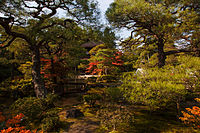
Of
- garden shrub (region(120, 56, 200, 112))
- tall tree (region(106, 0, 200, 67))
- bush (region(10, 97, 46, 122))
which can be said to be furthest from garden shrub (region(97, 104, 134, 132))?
tall tree (region(106, 0, 200, 67))

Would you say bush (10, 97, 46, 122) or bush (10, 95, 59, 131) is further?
bush (10, 97, 46, 122)

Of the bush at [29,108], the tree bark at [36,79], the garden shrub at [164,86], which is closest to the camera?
the garden shrub at [164,86]

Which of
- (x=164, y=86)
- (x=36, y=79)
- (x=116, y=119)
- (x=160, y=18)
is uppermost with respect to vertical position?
(x=160, y=18)

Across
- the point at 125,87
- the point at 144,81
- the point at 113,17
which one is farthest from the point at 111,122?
the point at 113,17

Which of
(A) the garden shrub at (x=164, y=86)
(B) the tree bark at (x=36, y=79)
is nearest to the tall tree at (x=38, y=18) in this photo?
(B) the tree bark at (x=36, y=79)

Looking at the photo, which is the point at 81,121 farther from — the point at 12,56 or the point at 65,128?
the point at 12,56

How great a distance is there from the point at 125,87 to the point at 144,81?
1.01 meters

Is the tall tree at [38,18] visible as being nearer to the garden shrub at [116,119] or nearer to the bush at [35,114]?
the bush at [35,114]

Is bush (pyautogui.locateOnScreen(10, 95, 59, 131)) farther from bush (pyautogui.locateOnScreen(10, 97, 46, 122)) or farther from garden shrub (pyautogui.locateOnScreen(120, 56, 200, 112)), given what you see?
garden shrub (pyautogui.locateOnScreen(120, 56, 200, 112))

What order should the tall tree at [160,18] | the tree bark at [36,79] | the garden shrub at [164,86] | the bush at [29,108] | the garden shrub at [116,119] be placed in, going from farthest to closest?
the tree bark at [36,79] → the tall tree at [160,18] → the bush at [29,108] → the garden shrub at [164,86] → the garden shrub at [116,119]

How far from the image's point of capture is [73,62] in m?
9.41

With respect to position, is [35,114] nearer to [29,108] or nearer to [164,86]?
[29,108]

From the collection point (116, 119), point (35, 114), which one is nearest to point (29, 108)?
point (35, 114)

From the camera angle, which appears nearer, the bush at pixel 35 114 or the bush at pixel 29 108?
the bush at pixel 35 114
